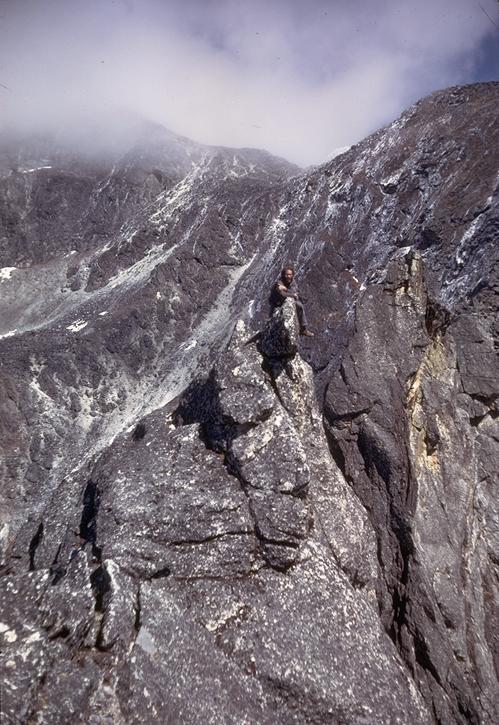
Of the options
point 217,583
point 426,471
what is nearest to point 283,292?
point 426,471

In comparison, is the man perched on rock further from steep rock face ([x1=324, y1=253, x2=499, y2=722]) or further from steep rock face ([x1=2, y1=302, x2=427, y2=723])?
steep rock face ([x1=324, y1=253, x2=499, y2=722])

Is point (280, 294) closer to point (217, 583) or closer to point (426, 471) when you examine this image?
point (426, 471)

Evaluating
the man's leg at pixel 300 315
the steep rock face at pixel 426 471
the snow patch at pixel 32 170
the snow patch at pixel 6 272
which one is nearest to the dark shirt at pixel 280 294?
the man's leg at pixel 300 315

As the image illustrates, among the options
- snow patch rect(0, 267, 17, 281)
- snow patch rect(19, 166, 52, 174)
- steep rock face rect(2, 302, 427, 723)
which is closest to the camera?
steep rock face rect(2, 302, 427, 723)

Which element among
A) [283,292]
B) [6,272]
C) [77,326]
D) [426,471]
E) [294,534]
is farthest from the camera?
[6,272]

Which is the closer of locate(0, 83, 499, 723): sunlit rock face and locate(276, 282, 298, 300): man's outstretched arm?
locate(0, 83, 499, 723): sunlit rock face

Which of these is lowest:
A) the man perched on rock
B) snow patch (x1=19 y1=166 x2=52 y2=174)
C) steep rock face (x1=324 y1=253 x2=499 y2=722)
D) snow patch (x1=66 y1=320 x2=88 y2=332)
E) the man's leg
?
steep rock face (x1=324 y1=253 x2=499 y2=722)

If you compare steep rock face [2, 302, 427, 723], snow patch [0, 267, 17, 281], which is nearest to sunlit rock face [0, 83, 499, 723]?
steep rock face [2, 302, 427, 723]

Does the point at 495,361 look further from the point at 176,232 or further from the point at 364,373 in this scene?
the point at 176,232
